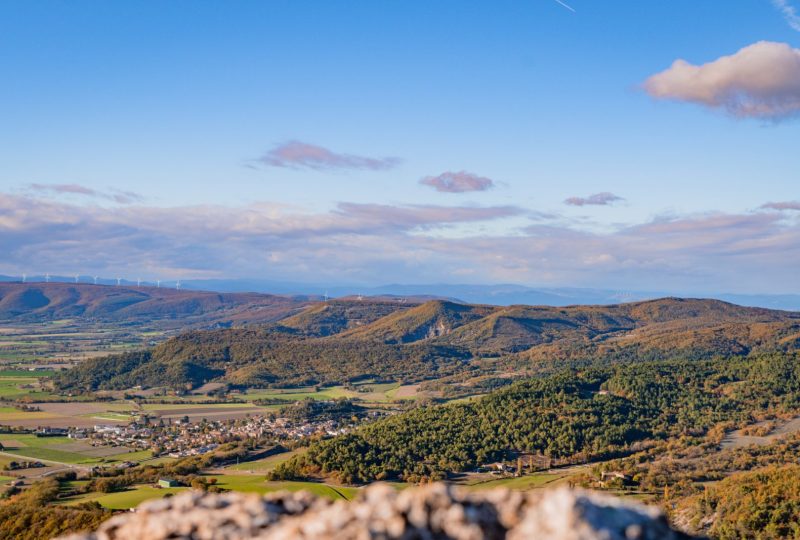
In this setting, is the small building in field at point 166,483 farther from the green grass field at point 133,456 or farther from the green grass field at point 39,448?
the green grass field at point 39,448

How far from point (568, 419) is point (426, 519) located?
8287cm

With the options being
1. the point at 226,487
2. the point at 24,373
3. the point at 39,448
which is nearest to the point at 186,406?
the point at 39,448

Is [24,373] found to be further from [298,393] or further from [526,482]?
[526,482]

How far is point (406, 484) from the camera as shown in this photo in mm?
62812

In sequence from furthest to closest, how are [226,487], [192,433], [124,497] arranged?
[192,433]
[226,487]
[124,497]

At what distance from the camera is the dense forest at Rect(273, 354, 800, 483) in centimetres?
7069

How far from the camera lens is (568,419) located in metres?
86.9

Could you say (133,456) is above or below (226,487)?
below

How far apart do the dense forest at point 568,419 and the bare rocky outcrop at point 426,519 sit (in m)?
56.2

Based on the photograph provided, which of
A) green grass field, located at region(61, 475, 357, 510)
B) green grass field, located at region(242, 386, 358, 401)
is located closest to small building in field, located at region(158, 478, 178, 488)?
green grass field, located at region(61, 475, 357, 510)

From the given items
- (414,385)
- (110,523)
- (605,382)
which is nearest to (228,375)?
(414,385)

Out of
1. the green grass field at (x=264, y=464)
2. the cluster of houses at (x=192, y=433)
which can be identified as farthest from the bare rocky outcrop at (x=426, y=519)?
the cluster of houses at (x=192, y=433)

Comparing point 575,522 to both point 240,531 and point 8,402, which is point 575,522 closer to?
point 240,531

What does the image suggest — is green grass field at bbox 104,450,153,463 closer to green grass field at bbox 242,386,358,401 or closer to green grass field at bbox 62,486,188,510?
green grass field at bbox 62,486,188,510
